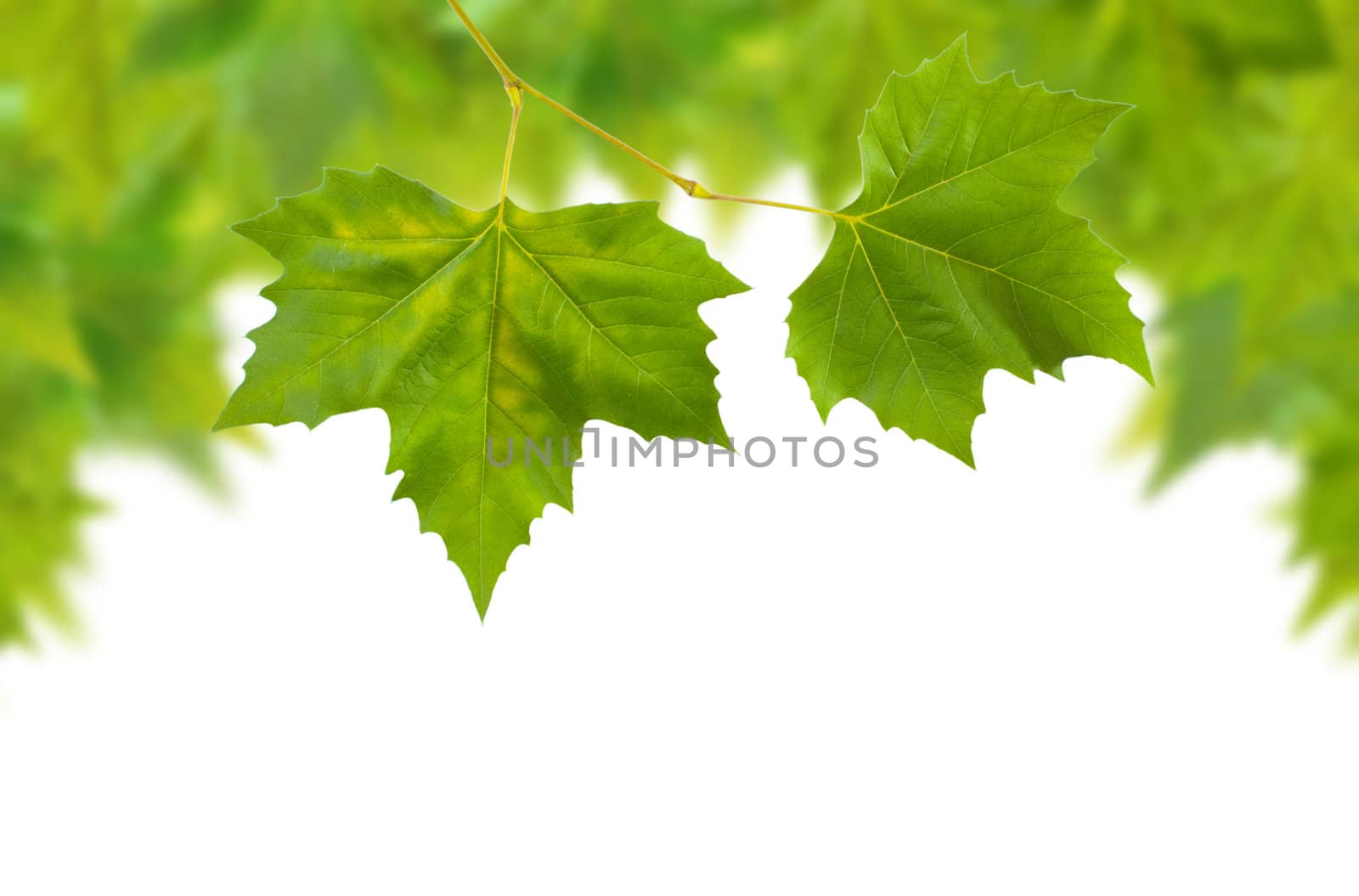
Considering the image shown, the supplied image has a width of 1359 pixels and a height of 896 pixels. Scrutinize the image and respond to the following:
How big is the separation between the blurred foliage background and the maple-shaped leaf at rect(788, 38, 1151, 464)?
0.44 meters

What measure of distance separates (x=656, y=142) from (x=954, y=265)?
509 mm

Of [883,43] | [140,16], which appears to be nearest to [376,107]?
[140,16]

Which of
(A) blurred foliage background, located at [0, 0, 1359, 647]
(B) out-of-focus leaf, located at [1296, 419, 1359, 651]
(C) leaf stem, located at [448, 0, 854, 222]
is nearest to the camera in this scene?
(C) leaf stem, located at [448, 0, 854, 222]

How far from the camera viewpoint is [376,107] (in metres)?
0.76

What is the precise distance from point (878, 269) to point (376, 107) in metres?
0.61

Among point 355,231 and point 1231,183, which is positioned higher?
point 1231,183

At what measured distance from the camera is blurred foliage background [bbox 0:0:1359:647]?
0.66 metres

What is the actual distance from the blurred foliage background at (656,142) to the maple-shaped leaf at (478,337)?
0.47 meters

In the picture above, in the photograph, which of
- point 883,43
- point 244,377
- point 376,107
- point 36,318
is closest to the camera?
point 244,377

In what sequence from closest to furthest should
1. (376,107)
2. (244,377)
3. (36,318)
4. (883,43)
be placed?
(244,377), (883,43), (376,107), (36,318)

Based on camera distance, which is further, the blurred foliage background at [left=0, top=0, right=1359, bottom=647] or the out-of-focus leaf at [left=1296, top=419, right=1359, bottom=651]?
the out-of-focus leaf at [left=1296, top=419, right=1359, bottom=651]

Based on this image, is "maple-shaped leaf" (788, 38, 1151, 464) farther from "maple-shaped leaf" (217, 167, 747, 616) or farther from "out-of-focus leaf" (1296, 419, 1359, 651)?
"out-of-focus leaf" (1296, 419, 1359, 651)

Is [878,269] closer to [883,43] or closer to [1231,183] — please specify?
[883,43]

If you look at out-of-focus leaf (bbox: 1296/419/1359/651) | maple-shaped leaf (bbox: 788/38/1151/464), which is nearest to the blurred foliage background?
out-of-focus leaf (bbox: 1296/419/1359/651)
